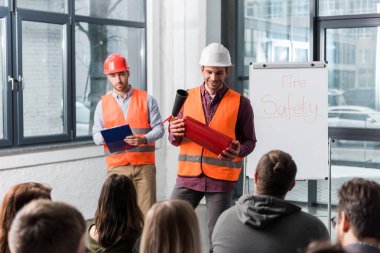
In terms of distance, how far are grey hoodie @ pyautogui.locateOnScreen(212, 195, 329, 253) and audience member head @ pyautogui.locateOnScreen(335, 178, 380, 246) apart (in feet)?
1.46

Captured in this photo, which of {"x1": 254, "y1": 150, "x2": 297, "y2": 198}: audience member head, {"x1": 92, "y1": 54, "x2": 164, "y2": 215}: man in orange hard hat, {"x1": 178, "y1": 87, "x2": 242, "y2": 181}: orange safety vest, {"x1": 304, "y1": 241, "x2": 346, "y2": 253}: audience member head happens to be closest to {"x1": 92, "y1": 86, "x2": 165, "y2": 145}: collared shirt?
{"x1": 92, "y1": 54, "x2": 164, "y2": 215}: man in orange hard hat

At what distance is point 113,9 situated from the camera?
6391 millimetres

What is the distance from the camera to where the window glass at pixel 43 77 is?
5.44 metres

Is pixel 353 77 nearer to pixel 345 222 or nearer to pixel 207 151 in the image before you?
pixel 207 151

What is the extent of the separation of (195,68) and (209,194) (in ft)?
9.84

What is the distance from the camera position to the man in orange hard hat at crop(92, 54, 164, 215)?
4.80 m

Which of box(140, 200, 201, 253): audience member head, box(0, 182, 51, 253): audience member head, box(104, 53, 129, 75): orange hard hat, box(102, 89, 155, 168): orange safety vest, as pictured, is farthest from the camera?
box(102, 89, 155, 168): orange safety vest

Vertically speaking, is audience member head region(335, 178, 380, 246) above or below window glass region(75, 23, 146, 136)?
below

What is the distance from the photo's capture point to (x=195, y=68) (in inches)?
266

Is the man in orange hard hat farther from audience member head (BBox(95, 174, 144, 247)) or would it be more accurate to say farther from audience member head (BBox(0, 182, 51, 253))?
audience member head (BBox(0, 182, 51, 253))

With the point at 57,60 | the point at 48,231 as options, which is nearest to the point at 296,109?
the point at 57,60

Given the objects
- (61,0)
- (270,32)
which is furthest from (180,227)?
(270,32)

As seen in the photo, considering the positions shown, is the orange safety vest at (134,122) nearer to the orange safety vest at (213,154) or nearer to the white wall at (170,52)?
the orange safety vest at (213,154)

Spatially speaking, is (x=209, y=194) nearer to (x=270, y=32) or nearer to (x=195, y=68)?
(x=195, y=68)
